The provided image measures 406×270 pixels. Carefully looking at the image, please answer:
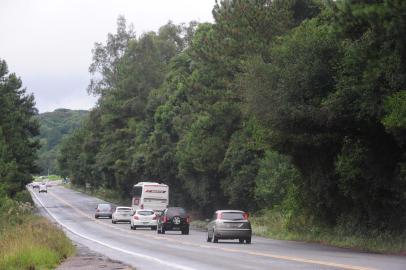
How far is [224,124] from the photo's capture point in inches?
2437

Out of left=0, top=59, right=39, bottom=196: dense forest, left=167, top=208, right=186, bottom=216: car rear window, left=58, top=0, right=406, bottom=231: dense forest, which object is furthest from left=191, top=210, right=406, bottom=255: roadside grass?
left=0, top=59, right=39, bottom=196: dense forest

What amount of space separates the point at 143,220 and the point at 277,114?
25321mm

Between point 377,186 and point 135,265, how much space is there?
13.4m

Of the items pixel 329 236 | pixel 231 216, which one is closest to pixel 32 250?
pixel 231 216

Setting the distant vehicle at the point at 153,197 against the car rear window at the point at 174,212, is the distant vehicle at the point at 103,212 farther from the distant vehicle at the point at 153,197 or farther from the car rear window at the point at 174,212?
the car rear window at the point at 174,212

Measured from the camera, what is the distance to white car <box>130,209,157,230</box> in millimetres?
54656

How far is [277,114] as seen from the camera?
104ft

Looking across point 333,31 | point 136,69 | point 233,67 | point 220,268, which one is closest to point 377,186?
point 333,31

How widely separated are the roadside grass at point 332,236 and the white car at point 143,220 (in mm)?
8543

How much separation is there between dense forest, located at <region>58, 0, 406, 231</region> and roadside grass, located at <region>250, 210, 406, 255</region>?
54 cm

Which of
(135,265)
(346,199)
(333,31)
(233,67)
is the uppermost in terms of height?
(233,67)

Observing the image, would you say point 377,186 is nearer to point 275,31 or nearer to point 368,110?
point 368,110

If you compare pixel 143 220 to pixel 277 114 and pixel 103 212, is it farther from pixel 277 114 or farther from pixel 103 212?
pixel 277 114

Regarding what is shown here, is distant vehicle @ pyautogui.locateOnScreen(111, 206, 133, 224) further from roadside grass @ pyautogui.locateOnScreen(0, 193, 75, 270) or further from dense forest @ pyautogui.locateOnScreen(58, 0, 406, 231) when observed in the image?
roadside grass @ pyautogui.locateOnScreen(0, 193, 75, 270)
